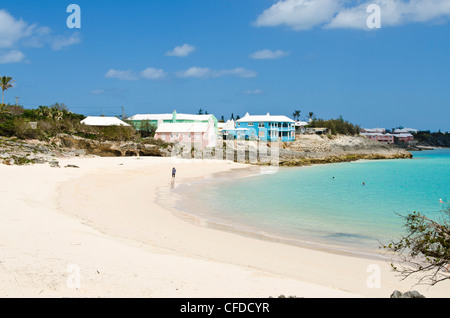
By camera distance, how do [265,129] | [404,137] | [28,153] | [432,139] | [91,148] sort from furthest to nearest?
Answer: [432,139] → [404,137] → [265,129] → [91,148] → [28,153]

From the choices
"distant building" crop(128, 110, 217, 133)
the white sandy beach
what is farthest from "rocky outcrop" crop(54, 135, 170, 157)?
the white sandy beach

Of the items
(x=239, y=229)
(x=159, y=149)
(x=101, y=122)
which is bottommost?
(x=239, y=229)

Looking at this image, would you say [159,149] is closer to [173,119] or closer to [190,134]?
[190,134]

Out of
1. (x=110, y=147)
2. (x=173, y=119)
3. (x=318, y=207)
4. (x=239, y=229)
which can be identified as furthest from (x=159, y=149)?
(x=239, y=229)

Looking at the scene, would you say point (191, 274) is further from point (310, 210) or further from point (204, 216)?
point (310, 210)

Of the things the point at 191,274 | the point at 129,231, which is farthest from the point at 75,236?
the point at 191,274

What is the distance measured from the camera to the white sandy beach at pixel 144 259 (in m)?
6.77

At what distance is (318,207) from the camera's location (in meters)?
21.4

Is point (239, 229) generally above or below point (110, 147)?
below

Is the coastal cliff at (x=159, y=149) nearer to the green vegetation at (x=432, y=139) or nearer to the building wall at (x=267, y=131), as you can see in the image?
the building wall at (x=267, y=131)

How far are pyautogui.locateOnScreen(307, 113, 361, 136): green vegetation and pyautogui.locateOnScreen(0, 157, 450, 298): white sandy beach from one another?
80016 millimetres

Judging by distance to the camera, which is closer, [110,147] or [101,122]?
[110,147]

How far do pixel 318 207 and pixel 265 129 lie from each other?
5337cm

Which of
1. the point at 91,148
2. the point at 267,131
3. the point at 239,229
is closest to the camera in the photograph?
the point at 239,229
